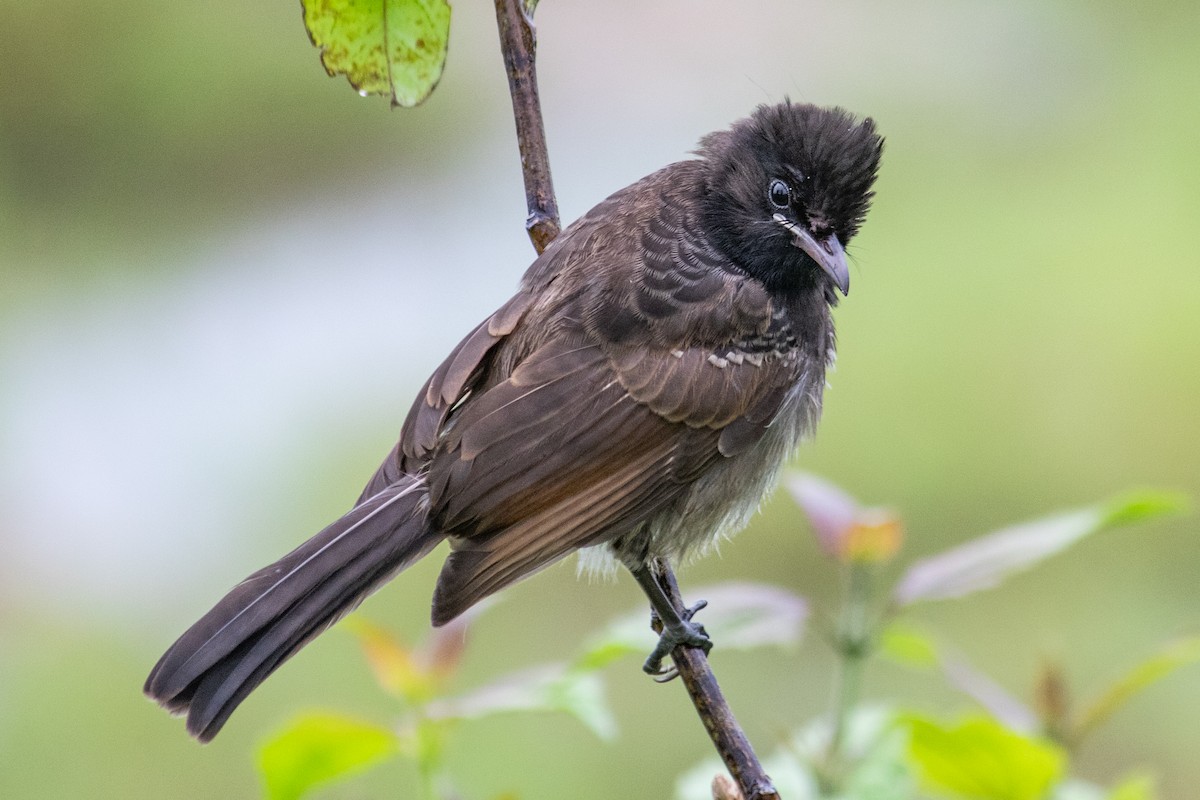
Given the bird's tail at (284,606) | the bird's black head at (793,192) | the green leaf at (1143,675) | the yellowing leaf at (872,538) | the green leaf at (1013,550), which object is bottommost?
the green leaf at (1143,675)

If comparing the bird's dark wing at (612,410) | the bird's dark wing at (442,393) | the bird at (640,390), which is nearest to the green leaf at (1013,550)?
the bird at (640,390)

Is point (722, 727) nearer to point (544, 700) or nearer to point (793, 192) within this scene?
point (544, 700)

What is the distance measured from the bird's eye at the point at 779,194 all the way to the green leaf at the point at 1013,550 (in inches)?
43.7

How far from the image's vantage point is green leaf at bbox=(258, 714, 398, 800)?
2000 millimetres

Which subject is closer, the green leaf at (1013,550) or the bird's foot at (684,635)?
the green leaf at (1013,550)

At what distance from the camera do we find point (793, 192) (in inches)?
124

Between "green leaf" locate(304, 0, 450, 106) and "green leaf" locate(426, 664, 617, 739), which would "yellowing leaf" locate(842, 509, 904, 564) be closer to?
"green leaf" locate(426, 664, 617, 739)

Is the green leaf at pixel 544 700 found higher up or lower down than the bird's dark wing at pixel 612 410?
lower down

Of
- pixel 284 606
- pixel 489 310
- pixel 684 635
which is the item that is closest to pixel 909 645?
pixel 684 635

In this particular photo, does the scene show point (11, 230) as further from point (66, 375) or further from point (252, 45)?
point (252, 45)

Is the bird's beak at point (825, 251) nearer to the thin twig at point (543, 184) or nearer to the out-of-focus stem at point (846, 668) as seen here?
the thin twig at point (543, 184)

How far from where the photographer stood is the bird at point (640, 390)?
110 inches

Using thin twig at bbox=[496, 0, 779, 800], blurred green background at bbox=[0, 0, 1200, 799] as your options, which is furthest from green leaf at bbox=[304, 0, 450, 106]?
blurred green background at bbox=[0, 0, 1200, 799]

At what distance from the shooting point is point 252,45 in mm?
8703
